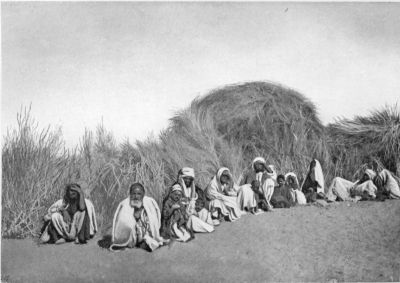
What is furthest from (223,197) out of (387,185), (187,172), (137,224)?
(387,185)

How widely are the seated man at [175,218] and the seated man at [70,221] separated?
1.21m

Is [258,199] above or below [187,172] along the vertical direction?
below

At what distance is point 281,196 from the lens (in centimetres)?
899

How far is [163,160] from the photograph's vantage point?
29.6ft

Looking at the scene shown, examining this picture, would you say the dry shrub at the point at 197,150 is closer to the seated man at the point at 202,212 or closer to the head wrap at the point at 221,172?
the head wrap at the point at 221,172

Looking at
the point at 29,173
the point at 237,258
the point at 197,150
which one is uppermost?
the point at 197,150

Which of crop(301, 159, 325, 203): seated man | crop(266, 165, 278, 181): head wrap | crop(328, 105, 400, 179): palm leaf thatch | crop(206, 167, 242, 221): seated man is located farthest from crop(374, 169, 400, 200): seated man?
crop(206, 167, 242, 221): seated man

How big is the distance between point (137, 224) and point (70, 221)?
1.16 m

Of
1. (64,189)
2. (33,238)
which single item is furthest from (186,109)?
(33,238)

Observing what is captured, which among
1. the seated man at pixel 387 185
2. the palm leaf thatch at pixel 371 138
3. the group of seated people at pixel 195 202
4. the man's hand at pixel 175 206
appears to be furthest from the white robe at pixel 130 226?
the seated man at pixel 387 185

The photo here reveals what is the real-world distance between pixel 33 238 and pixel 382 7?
779 cm

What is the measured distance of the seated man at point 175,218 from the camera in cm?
812

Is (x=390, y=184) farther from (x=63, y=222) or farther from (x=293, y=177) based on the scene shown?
(x=63, y=222)

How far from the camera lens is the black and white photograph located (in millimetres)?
8031
